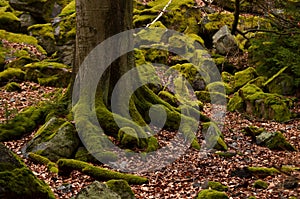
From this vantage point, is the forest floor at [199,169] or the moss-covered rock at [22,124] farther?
the moss-covered rock at [22,124]

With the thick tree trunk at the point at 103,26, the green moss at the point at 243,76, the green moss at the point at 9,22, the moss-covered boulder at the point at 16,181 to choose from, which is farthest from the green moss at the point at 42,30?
the moss-covered boulder at the point at 16,181

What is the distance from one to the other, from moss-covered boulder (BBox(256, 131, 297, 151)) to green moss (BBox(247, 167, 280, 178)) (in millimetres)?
1806

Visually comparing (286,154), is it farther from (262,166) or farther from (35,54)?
(35,54)

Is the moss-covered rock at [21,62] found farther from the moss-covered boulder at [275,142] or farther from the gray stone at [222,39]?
the moss-covered boulder at [275,142]

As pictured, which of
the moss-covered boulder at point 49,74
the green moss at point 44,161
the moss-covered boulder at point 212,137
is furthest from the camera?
the moss-covered boulder at point 49,74

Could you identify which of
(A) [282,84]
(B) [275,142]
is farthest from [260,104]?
(B) [275,142]

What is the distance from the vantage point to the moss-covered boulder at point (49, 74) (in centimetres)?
1073

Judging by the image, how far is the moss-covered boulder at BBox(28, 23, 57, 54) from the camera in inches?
563

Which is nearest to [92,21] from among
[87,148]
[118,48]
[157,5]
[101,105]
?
[118,48]

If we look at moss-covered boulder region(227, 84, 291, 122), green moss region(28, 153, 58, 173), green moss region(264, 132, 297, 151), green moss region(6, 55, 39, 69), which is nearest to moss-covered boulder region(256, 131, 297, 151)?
green moss region(264, 132, 297, 151)

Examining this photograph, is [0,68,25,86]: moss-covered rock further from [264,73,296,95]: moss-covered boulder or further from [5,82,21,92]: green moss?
[264,73,296,95]: moss-covered boulder

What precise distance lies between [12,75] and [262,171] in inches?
317

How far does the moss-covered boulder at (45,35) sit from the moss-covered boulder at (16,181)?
409 inches

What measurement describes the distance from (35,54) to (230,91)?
24.7 ft
